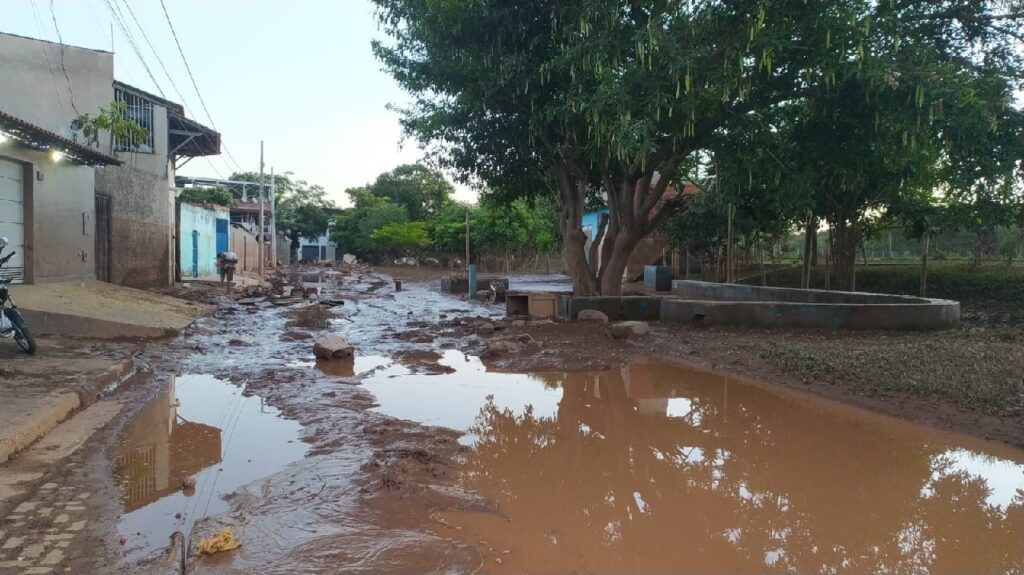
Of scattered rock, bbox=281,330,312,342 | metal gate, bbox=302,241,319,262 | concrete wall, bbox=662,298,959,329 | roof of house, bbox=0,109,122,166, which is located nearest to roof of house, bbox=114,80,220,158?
roof of house, bbox=0,109,122,166

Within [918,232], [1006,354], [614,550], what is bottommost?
[614,550]

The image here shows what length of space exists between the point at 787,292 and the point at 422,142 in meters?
9.74

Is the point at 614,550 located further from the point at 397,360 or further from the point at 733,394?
the point at 397,360

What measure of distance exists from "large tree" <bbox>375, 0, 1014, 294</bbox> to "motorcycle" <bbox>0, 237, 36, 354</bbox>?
26.1 ft

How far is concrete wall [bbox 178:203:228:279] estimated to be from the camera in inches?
887

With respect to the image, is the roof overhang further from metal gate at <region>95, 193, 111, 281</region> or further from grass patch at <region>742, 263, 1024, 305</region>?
grass patch at <region>742, 263, 1024, 305</region>

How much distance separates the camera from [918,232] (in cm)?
1592

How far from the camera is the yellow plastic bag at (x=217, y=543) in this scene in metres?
3.22

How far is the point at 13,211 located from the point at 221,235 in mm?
17533

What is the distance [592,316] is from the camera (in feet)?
42.7

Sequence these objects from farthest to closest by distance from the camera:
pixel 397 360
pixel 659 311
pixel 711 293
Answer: pixel 711 293 < pixel 659 311 < pixel 397 360

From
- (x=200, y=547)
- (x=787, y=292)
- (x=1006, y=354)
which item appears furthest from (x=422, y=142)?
(x=200, y=547)

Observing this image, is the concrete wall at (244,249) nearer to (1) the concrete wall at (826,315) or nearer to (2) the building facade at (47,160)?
(2) the building facade at (47,160)

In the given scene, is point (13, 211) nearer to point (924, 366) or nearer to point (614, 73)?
point (614, 73)
